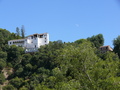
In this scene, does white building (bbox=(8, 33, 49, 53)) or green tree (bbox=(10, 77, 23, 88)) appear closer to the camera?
green tree (bbox=(10, 77, 23, 88))

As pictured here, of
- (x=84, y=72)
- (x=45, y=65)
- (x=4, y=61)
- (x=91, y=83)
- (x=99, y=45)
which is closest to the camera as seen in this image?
(x=91, y=83)

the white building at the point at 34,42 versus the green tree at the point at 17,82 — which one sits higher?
the white building at the point at 34,42

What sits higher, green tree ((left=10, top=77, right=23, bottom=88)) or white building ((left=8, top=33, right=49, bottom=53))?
white building ((left=8, top=33, right=49, bottom=53))

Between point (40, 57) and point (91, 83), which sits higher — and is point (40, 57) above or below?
above

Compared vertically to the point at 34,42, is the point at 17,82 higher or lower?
lower

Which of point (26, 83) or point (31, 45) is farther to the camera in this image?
point (31, 45)

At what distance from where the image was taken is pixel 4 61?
53281 mm

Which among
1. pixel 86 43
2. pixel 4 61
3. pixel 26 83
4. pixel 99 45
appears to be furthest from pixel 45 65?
pixel 86 43

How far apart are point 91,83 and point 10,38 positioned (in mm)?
55622

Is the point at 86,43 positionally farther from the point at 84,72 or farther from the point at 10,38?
the point at 10,38

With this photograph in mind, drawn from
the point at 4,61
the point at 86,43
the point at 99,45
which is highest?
the point at 99,45

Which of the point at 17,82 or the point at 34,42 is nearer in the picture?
the point at 17,82

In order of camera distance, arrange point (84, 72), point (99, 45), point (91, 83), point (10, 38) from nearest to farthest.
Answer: point (91, 83)
point (84, 72)
point (99, 45)
point (10, 38)

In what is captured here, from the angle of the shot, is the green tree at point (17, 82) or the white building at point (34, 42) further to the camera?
the white building at point (34, 42)
